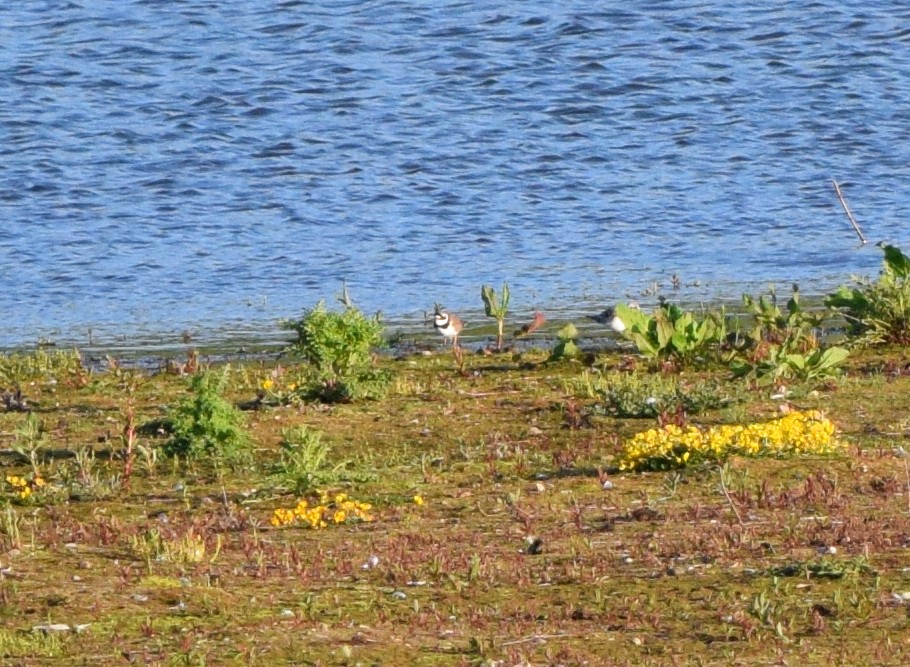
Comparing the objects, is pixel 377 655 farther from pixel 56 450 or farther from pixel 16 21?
pixel 16 21

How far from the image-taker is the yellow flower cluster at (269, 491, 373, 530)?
7.81 m

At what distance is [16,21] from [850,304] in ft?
58.2

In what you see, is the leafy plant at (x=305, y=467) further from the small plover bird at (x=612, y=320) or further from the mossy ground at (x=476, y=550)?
the small plover bird at (x=612, y=320)

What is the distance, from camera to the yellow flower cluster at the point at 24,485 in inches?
327

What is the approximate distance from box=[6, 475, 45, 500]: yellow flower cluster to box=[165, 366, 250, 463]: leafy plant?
30.9 inches

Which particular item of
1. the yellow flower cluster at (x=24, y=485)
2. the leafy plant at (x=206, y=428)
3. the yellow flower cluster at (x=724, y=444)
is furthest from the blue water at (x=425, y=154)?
the yellow flower cluster at (x=724, y=444)

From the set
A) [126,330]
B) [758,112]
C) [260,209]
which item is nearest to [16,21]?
[260,209]

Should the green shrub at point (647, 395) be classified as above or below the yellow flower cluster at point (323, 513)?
below

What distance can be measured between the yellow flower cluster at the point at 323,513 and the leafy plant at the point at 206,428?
95cm

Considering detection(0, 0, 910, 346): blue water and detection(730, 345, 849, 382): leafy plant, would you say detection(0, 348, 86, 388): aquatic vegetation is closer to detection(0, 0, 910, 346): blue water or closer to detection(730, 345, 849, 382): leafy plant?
detection(0, 0, 910, 346): blue water

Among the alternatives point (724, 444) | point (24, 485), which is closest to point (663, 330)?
point (724, 444)

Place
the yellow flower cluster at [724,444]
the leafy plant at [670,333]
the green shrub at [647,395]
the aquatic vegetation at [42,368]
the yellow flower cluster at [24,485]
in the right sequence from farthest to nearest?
1. the aquatic vegetation at [42,368]
2. the leafy plant at [670,333]
3. the green shrub at [647,395]
4. the yellow flower cluster at [724,444]
5. the yellow flower cluster at [24,485]

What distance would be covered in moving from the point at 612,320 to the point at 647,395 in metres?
2.54

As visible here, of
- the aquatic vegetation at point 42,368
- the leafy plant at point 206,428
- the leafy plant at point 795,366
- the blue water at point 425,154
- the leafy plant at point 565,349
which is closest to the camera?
the leafy plant at point 206,428
